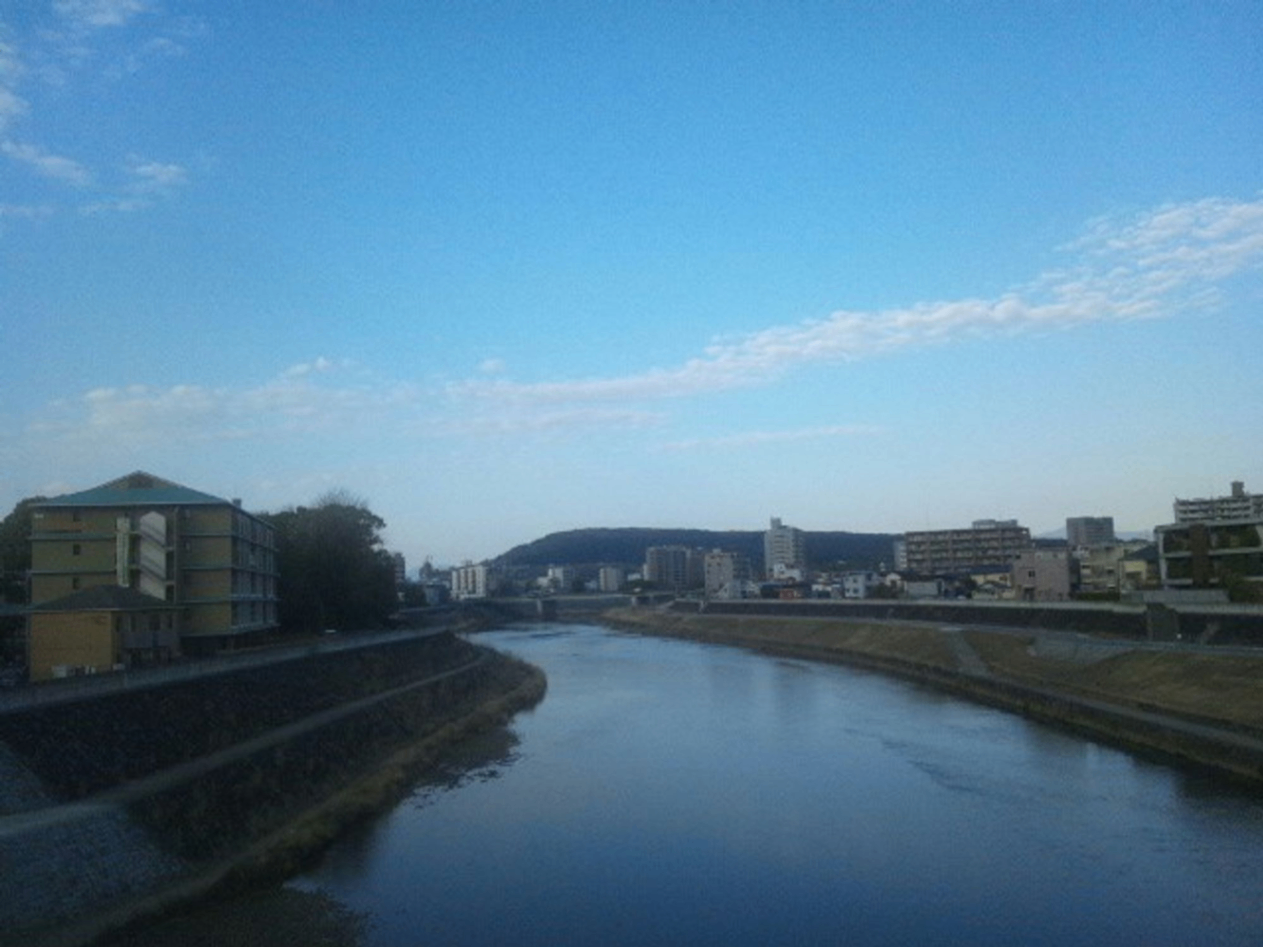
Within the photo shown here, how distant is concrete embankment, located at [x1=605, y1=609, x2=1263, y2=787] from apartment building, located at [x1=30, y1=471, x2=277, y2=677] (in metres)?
19.1

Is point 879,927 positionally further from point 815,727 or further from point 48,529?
point 48,529

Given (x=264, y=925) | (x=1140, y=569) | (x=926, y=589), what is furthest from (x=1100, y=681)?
(x=926, y=589)

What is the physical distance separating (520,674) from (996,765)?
19.6 metres

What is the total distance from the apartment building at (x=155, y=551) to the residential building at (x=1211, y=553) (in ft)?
90.7

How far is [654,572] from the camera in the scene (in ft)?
436

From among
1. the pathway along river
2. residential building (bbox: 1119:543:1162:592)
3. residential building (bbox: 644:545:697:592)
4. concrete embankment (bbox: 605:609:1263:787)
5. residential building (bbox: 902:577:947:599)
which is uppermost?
residential building (bbox: 644:545:697:592)

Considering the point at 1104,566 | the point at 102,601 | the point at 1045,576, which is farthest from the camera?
the point at 1045,576

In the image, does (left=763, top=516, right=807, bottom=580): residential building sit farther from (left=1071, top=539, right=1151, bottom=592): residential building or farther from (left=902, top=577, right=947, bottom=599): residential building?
(left=1071, top=539, right=1151, bottom=592): residential building

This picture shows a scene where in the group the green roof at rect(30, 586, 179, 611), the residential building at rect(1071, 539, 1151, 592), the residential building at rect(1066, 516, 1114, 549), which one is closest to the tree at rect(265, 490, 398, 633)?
the green roof at rect(30, 586, 179, 611)

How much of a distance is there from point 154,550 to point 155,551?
3 centimetres

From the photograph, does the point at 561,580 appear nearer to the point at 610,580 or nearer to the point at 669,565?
the point at 610,580

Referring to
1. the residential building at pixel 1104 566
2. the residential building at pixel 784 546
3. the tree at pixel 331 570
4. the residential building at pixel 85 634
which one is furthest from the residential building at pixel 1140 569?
the residential building at pixel 784 546

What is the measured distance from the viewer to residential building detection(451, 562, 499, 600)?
438 feet

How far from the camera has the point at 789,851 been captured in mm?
13023
